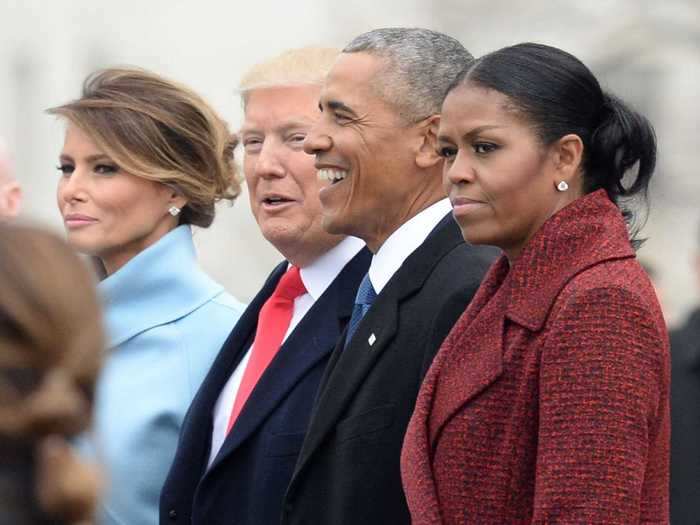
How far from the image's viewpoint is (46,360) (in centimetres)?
185

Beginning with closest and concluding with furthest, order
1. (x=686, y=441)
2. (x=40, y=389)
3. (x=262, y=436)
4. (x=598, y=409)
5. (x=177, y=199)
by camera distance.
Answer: (x=40, y=389) → (x=598, y=409) → (x=262, y=436) → (x=177, y=199) → (x=686, y=441)

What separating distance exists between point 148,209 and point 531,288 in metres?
1.79

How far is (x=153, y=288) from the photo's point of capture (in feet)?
15.2

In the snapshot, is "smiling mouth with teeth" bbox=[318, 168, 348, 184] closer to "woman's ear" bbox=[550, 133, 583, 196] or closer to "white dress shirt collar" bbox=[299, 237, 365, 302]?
"white dress shirt collar" bbox=[299, 237, 365, 302]

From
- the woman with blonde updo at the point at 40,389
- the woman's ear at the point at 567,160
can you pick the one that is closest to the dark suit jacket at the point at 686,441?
the woman's ear at the point at 567,160

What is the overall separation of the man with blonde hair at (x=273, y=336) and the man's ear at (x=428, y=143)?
17.7 inches

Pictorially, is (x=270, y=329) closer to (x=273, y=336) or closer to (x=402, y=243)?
(x=273, y=336)

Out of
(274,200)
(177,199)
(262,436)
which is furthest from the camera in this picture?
(177,199)

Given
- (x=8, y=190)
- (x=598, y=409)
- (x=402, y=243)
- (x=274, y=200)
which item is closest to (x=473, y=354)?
(x=598, y=409)

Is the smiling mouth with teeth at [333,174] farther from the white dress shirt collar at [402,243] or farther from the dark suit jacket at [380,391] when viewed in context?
the dark suit jacket at [380,391]

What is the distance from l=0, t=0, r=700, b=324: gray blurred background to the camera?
1055 cm

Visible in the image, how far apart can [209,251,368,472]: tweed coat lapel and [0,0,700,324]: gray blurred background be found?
634 centimetres

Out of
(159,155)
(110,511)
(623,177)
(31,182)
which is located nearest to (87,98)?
(159,155)

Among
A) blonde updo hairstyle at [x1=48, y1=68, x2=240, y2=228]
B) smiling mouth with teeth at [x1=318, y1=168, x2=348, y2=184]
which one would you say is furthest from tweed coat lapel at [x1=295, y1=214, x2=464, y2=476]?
blonde updo hairstyle at [x1=48, y1=68, x2=240, y2=228]
